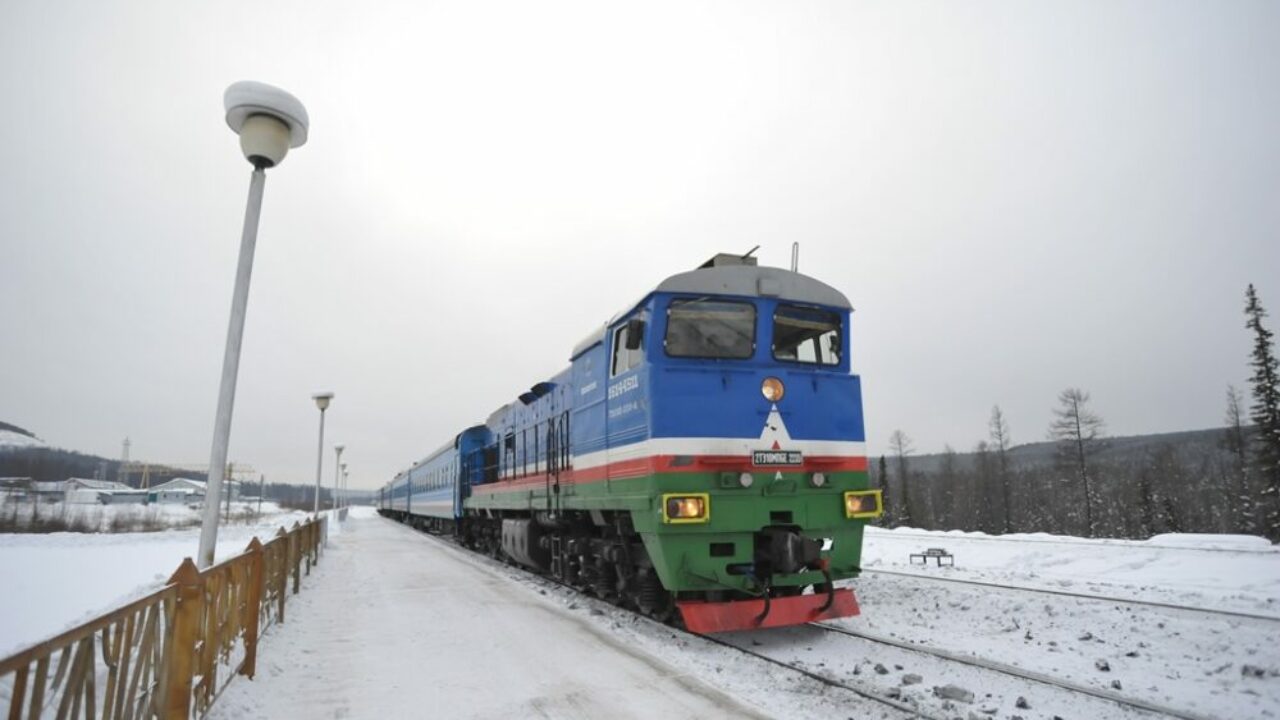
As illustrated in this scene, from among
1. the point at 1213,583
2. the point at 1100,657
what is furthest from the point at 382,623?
the point at 1213,583

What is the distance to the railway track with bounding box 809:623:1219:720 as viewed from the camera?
463 centimetres

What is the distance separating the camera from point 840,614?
22.5 ft

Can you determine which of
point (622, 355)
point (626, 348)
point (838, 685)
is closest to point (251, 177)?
Result: point (626, 348)

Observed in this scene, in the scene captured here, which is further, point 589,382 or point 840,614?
point 589,382

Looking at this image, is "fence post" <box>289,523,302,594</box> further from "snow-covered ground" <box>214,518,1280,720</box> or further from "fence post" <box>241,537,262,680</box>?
"fence post" <box>241,537,262,680</box>

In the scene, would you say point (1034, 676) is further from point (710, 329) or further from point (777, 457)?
point (710, 329)

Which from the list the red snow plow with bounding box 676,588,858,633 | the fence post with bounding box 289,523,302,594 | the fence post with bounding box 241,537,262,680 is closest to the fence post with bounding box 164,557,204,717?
the fence post with bounding box 241,537,262,680

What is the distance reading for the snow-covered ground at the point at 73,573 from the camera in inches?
420

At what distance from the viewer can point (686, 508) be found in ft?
21.7

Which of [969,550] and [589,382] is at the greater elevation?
[589,382]

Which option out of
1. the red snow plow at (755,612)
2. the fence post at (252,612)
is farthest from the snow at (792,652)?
the red snow plow at (755,612)

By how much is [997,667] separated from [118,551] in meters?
27.5

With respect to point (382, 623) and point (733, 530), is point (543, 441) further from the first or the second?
point (733, 530)

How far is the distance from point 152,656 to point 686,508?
4404 mm
